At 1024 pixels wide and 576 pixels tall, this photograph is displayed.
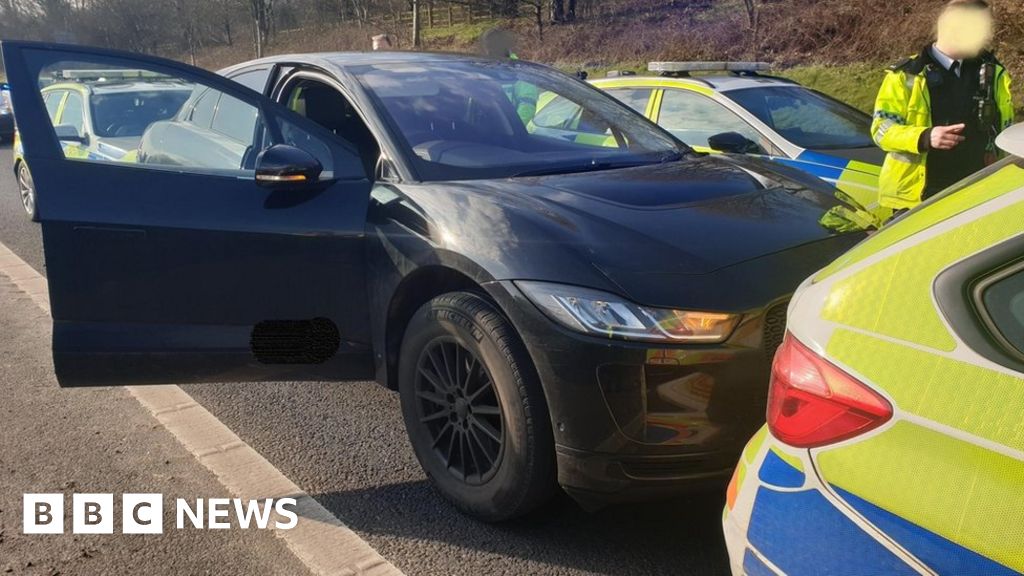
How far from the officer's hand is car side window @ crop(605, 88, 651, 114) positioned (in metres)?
3.09

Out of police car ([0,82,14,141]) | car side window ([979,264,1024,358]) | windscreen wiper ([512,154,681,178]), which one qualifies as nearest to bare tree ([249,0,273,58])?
police car ([0,82,14,141])

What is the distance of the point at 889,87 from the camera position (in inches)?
179

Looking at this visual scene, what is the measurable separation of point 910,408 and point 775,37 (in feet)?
60.5

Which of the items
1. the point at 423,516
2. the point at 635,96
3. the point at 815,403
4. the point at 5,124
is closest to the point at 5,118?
the point at 5,124

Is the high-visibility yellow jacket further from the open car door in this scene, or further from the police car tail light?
the police car tail light

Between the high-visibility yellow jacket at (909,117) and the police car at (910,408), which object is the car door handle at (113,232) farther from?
the high-visibility yellow jacket at (909,117)

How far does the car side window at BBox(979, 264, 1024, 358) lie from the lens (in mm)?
1547

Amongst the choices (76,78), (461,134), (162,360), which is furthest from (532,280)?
(76,78)

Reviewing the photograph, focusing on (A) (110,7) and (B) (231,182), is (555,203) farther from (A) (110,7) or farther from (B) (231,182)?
(A) (110,7)

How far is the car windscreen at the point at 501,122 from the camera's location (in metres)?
3.70

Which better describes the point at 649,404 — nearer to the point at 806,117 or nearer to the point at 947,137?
the point at 947,137

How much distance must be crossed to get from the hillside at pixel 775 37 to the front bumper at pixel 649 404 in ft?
38.0

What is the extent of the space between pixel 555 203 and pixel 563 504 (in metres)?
1.08

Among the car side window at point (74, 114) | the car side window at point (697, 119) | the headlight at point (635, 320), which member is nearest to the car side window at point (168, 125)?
the car side window at point (74, 114)
